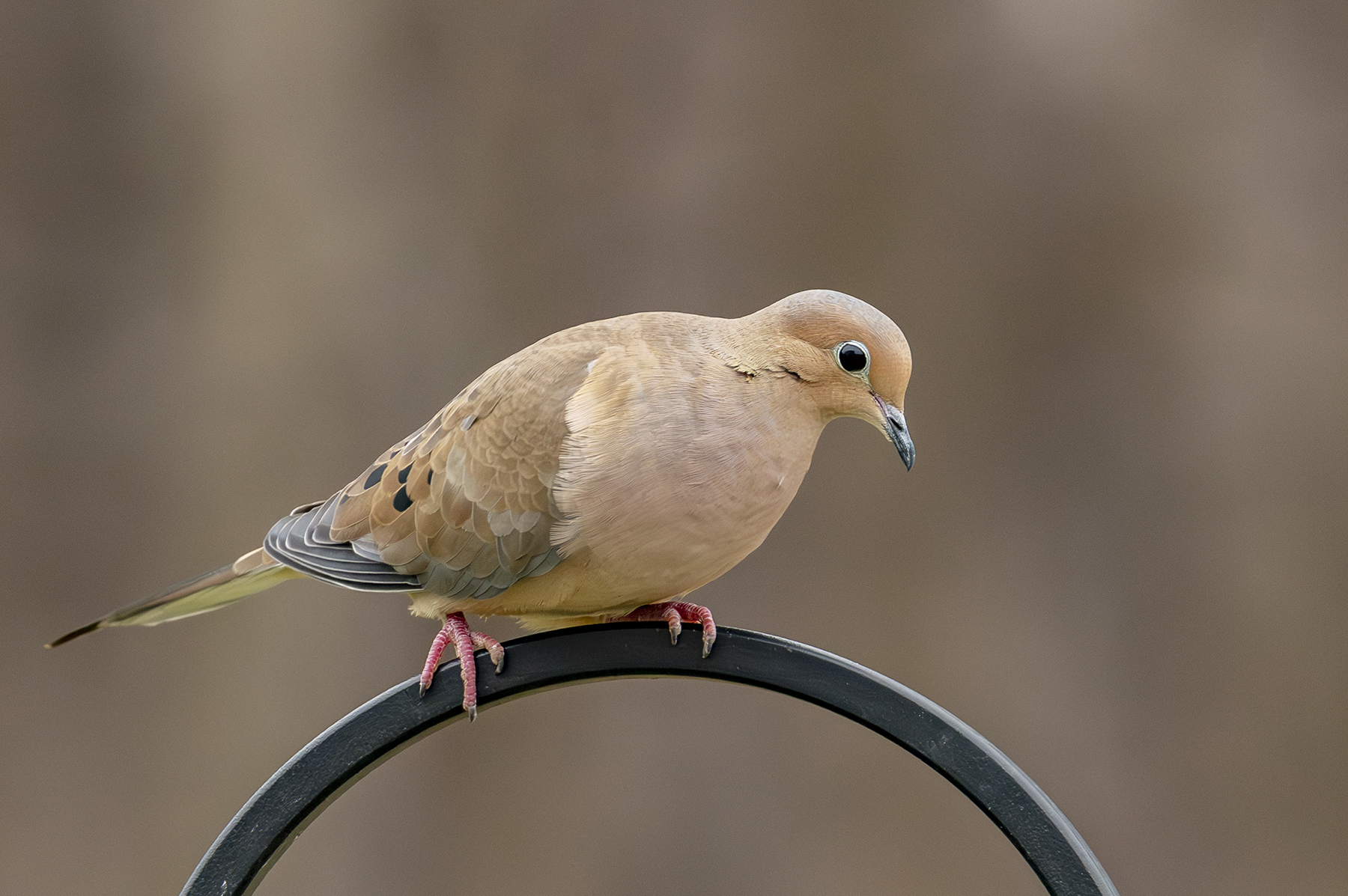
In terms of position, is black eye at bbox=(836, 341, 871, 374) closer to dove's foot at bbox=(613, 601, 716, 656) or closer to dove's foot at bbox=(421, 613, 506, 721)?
dove's foot at bbox=(613, 601, 716, 656)

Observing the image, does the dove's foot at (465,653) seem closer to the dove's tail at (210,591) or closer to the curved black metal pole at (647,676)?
the curved black metal pole at (647,676)

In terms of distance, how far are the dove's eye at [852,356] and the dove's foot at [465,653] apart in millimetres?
393

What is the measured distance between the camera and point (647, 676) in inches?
38.1

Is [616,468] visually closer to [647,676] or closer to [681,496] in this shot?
[681,496]

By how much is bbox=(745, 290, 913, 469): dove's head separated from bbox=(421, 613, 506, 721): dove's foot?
1.19ft

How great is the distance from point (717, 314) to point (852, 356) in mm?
1831

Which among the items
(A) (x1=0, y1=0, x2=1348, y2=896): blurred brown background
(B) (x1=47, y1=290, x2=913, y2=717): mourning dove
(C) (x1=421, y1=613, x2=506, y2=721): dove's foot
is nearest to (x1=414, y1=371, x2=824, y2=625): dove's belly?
(B) (x1=47, y1=290, x2=913, y2=717): mourning dove

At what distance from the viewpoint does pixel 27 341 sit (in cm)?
269

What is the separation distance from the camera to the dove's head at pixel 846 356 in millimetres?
1025

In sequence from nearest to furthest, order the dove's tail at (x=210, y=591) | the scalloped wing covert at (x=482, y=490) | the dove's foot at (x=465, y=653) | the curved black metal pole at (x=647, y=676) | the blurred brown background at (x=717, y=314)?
the curved black metal pole at (x=647, y=676) → the dove's foot at (x=465, y=653) → the scalloped wing covert at (x=482, y=490) → the dove's tail at (x=210, y=591) → the blurred brown background at (x=717, y=314)

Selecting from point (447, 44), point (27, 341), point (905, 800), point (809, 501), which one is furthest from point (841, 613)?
point (27, 341)

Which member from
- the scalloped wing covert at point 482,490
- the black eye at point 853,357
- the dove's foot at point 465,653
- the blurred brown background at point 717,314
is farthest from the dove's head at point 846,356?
the blurred brown background at point 717,314

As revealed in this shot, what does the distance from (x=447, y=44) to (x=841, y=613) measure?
65.7 inches

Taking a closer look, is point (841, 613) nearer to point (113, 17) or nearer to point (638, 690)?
point (638, 690)
